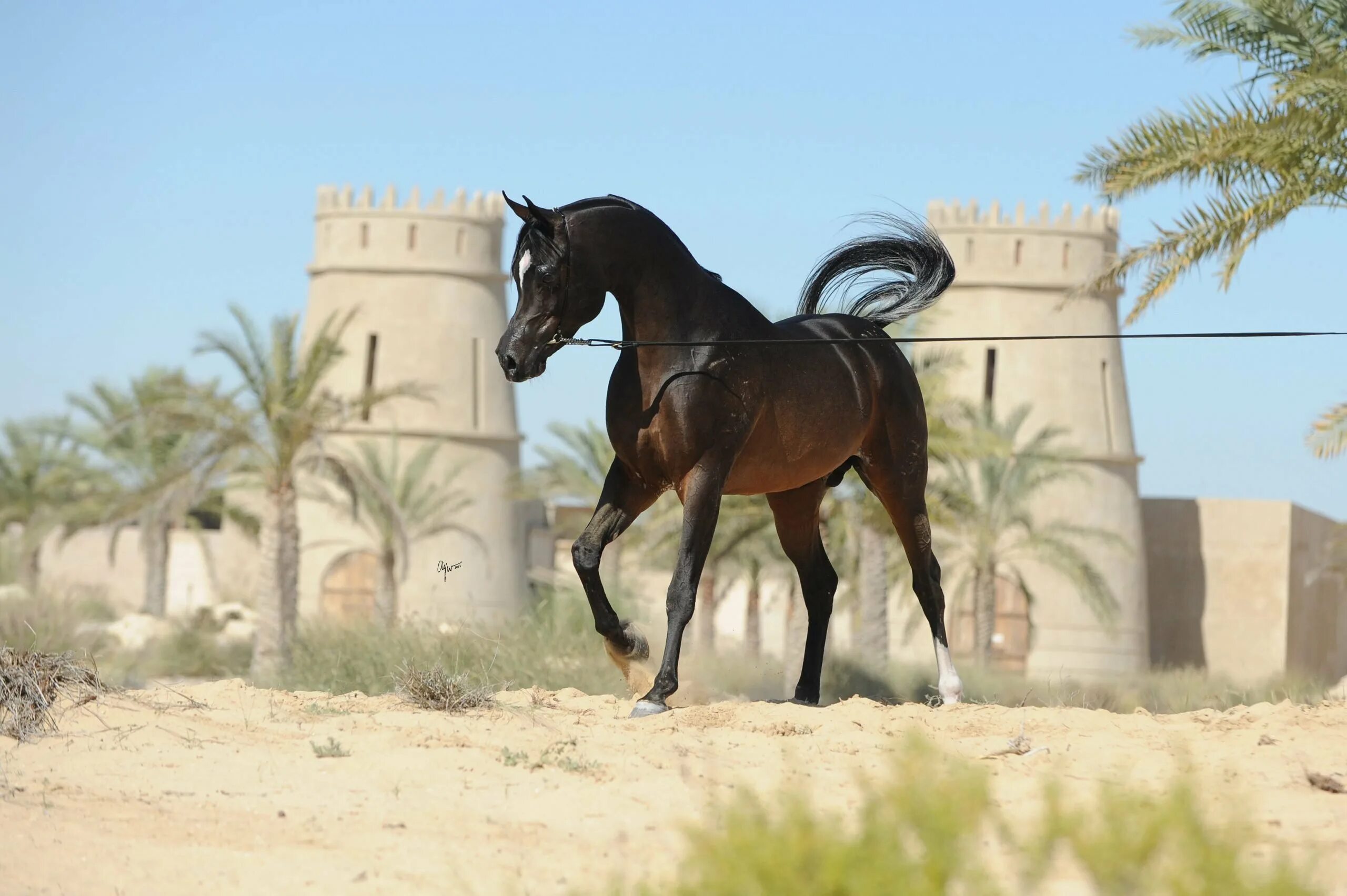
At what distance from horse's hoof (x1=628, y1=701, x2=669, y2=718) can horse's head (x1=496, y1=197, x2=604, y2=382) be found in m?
1.54

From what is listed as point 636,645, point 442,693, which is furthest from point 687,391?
point 442,693

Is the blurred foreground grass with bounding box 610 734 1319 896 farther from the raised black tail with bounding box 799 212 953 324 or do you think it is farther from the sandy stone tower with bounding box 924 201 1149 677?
the sandy stone tower with bounding box 924 201 1149 677

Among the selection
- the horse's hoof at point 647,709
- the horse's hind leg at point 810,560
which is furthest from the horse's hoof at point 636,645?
the horse's hind leg at point 810,560

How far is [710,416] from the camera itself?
7.67 m

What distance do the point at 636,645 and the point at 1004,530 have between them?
2707 centimetres

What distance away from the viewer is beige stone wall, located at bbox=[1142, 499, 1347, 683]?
38.9 m

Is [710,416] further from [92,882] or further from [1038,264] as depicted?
[1038,264]

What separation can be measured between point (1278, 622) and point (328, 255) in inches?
963

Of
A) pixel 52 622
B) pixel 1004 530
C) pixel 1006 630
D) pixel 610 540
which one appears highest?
pixel 610 540

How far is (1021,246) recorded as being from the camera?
1564 inches

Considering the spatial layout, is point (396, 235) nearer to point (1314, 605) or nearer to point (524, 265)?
point (1314, 605)

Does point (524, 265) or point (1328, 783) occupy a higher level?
point (524, 265)

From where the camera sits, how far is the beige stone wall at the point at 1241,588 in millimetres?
38906

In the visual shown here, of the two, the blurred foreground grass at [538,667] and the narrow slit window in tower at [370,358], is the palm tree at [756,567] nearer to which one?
the blurred foreground grass at [538,667]
